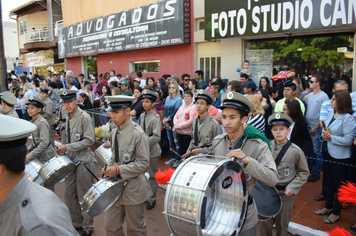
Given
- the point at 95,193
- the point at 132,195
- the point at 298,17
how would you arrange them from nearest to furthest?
1. the point at 95,193
2. the point at 132,195
3. the point at 298,17

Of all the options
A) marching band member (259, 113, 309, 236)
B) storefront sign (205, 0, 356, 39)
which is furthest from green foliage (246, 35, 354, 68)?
marching band member (259, 113, 309, 236)

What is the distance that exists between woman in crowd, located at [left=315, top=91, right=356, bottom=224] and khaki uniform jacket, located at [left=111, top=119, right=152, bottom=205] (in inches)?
123

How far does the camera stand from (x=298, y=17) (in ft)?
26.8

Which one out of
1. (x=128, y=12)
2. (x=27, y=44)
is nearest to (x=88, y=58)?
(x=128, y=12)

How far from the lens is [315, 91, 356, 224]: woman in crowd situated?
458cm

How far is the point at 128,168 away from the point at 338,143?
3.47 m

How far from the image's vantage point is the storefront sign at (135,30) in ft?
39.2

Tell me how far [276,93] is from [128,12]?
9.78 m

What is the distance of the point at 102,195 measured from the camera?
3.36 m

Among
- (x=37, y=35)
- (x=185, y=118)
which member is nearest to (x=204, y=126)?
(x=185, y=118)

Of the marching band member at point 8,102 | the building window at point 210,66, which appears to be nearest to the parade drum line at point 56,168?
the marching band member at point 8,102

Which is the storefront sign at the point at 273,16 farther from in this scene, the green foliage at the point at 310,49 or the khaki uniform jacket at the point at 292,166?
the khaki uniform jacket at the point at 292,166

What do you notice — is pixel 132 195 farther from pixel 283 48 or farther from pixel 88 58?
pixel 88 58

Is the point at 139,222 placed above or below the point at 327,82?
below
